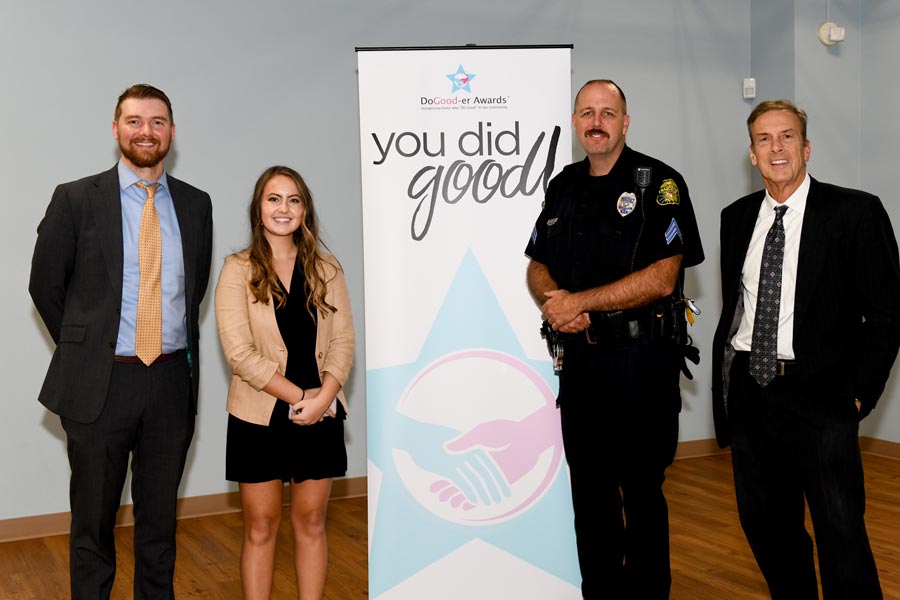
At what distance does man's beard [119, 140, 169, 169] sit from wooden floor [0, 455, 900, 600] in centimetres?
192

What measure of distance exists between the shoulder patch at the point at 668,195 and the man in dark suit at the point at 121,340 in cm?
163

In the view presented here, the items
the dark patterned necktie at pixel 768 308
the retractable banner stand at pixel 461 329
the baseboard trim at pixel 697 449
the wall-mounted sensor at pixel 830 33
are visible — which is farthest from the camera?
the baseboard trim at pixel 697 449

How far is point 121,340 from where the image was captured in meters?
2.97

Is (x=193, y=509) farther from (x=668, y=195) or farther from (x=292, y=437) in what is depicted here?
(x=668, y=195)

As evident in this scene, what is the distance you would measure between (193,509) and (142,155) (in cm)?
282

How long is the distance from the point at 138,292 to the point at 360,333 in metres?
2.62

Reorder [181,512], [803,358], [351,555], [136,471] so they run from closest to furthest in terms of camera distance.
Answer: [803,358] < [136,471] < [351,555] < [181,512]

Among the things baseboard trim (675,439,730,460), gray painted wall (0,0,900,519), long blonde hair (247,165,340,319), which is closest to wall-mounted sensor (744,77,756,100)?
gray painted wall (0,0,900,519)

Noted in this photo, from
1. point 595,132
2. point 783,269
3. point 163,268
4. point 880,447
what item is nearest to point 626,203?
point 595,132

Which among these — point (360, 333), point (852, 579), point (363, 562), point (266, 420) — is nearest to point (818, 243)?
point (852, 579)

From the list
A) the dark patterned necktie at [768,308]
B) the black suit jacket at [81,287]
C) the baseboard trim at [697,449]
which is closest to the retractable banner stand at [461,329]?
the black suit jacket at [81,287]

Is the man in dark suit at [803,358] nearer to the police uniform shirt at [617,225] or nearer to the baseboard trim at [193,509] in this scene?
the police uniform shirt at [617,225]

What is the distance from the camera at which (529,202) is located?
11.4 ft

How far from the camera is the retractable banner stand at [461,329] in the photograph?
3.40 m
